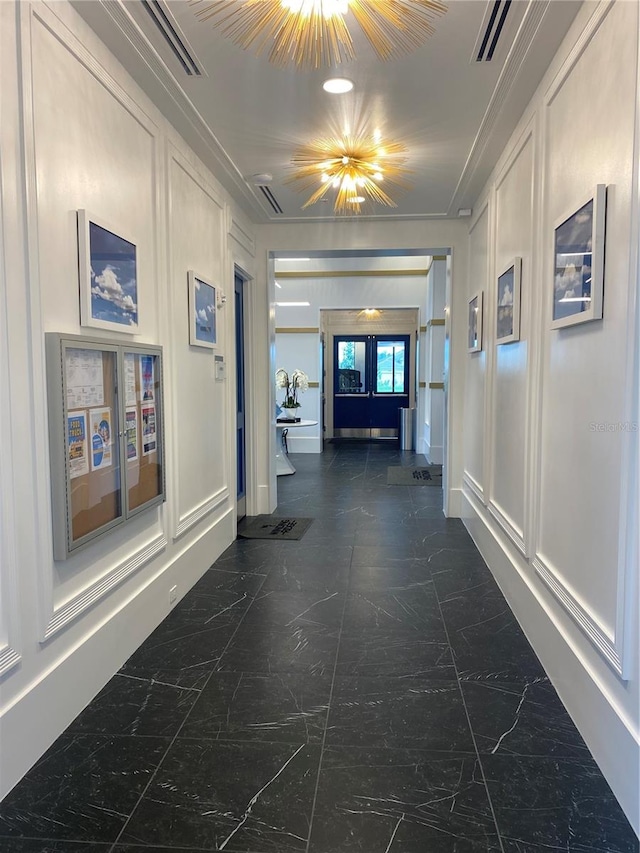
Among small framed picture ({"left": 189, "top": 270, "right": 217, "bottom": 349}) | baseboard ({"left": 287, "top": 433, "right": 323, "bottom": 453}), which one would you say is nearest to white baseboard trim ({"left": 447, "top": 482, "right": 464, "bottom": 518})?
small framed picture ({"left": 189, "top": 270, "right": 217, "bottom": 349})

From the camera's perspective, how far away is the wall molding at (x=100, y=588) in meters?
2.30

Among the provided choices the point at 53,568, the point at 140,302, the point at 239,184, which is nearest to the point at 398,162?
the point at 239,184

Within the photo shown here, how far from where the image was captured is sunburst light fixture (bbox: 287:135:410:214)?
157 inches

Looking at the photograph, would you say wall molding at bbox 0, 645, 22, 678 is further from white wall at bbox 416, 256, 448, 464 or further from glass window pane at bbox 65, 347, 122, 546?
white wall at bbox 416, 256, 448, 464

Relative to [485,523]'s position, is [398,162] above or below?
above

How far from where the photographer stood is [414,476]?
28.1ft

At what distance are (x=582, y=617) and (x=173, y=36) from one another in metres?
3.25

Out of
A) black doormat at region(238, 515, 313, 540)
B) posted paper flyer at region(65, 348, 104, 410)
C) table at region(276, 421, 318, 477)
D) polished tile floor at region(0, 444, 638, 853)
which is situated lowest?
Answer: polished tile floor at region(0, 444, 638, 853)

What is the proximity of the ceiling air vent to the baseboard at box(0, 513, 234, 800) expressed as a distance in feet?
11.0

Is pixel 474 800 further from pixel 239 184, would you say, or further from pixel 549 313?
pixel 239 184

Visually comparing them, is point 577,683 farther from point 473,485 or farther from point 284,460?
point 284,460

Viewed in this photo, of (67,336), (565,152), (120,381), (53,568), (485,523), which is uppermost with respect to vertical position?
(565,152)

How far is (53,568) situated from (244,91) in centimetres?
277

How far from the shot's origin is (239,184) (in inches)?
186
